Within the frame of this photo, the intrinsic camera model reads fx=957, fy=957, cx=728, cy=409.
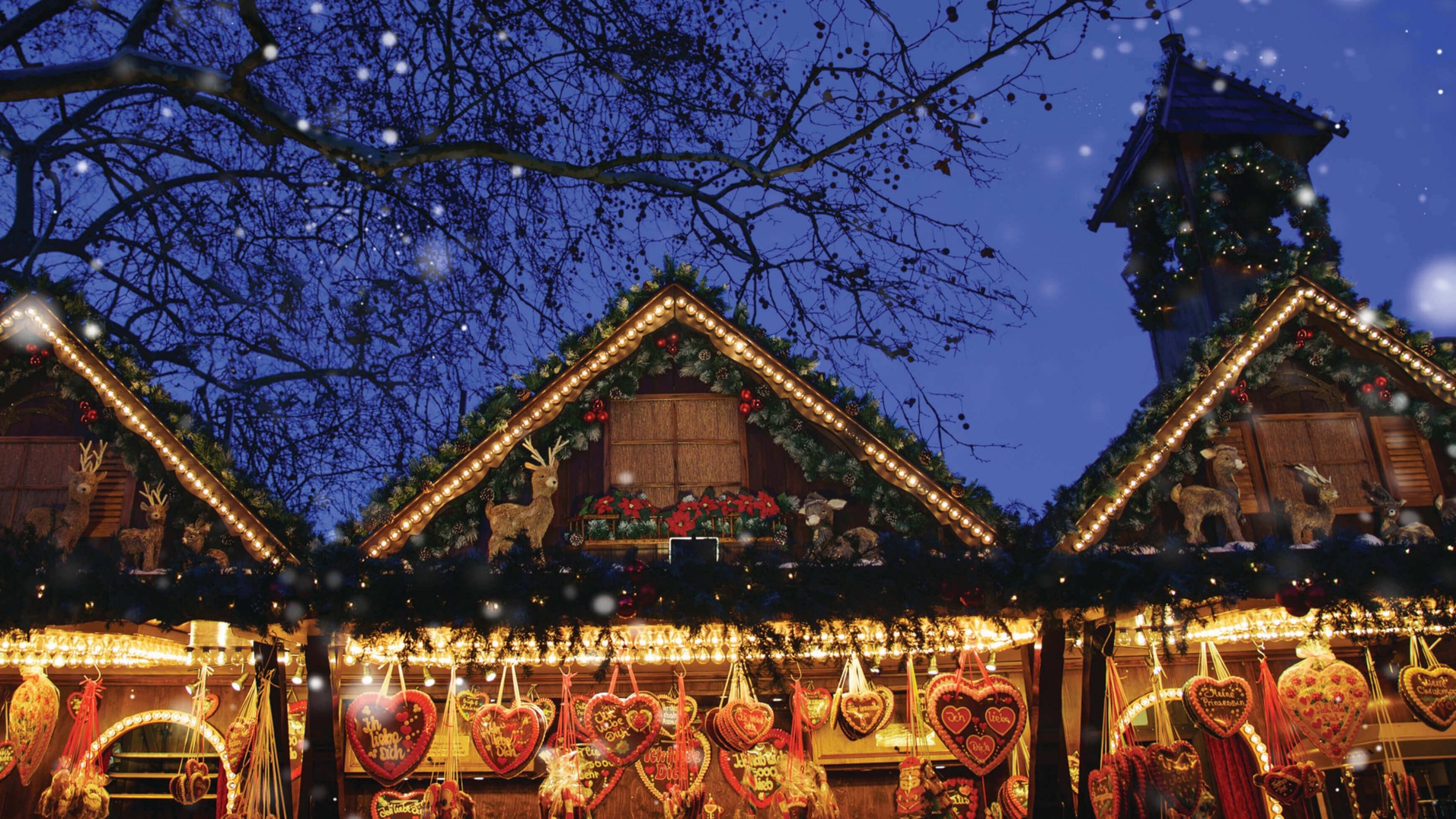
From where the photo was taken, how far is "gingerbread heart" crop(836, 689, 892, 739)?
820 cm

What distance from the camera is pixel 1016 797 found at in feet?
27.7

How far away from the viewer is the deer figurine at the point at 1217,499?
9.27 m

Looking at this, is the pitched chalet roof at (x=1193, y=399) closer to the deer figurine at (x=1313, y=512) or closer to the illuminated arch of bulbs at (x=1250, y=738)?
the deer figurine at (x=1313, y=512)

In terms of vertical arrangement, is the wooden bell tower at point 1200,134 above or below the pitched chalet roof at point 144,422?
above

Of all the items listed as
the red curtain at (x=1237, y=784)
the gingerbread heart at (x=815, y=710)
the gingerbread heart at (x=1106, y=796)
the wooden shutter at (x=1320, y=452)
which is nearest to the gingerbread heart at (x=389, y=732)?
→ the gingerbread heart at (x=815, y=710)

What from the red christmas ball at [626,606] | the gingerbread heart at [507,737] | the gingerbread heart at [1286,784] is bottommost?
the gingerbread heart at [1286,784]

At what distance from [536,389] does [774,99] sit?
3461mm

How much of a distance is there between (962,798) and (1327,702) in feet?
11.3

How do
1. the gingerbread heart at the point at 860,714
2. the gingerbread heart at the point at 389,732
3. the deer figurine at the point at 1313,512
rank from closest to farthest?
the gingerbread heart at the point at 389,732, the gingerbread heart at the point at 860,714, the deer figurine at the point at 1313,512

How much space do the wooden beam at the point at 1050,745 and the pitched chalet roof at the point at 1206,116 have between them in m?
11.1

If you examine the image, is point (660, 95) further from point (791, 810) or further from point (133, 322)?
Result: point (133, 322)

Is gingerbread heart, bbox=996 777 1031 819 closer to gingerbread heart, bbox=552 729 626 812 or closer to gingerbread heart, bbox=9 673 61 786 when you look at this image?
gingerbread heart, bbox=552 729 626 812

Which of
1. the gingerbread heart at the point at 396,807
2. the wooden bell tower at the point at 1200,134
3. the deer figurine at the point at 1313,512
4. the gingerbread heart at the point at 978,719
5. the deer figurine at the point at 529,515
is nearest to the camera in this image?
the gingerbread heart at the point at 978,719

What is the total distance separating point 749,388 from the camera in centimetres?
979
